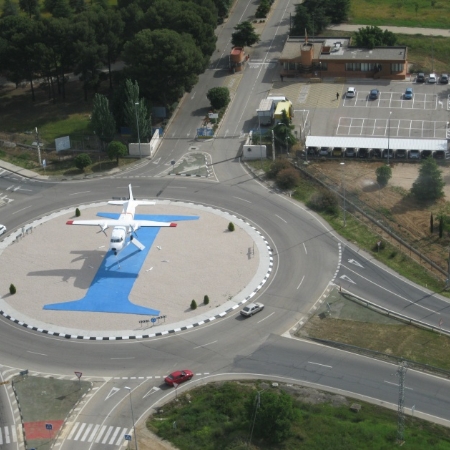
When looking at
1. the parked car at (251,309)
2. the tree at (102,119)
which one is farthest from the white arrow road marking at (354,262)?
the tree at (102,119)

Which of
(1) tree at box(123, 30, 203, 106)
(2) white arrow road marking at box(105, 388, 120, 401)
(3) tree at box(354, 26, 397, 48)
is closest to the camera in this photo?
(2) white arrow road marking at box(105, 388, 120, 401)

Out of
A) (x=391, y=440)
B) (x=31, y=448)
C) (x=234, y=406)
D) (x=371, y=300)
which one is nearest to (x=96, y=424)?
(x=31, y=448)

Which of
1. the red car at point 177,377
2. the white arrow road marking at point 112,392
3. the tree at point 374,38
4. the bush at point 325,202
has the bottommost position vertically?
the white arrow road marking at point 112,392

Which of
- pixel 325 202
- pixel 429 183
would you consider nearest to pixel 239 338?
pixel 325 202

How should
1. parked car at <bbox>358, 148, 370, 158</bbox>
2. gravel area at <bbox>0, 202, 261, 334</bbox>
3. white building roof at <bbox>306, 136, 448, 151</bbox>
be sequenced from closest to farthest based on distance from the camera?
gravel area at <bbox>0, 202, 261, 334</bbox>
white building roof at <bbox>306, 136, 448, 151</bbox>
parked car at <bbox>358, 148, 370, 158</bbox>

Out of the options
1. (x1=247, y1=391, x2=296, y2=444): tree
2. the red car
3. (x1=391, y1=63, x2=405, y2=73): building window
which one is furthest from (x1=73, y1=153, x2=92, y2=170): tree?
(x1=247, y1=391, x2=296, y2=444): tree

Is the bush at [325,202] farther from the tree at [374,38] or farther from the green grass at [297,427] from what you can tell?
the tree at [374,38]

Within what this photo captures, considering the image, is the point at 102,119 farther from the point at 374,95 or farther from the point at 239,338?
the point at 239,338

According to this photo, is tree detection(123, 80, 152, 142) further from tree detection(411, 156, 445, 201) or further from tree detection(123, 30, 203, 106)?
tree detection(411, 156, 445, 201)
